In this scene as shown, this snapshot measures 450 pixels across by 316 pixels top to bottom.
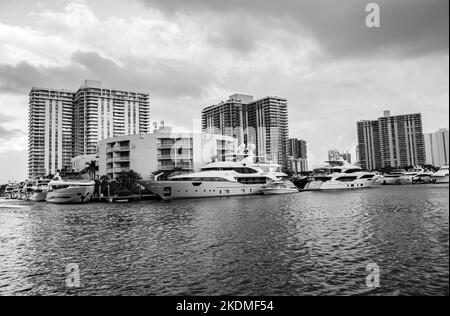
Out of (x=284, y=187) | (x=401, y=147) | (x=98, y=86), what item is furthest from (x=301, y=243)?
(x=98, y=86)

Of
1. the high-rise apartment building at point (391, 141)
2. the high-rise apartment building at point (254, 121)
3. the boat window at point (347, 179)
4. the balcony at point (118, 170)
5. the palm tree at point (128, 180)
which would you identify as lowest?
the boat window at point (347, 179)

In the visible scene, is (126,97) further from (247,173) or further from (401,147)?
(401,147)

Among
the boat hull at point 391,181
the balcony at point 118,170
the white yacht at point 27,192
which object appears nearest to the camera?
the balcony at point 118,170

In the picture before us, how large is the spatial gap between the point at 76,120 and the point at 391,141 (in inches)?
4947

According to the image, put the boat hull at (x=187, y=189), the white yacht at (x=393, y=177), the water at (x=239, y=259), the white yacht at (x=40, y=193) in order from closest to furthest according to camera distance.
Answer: the water at (x=239, y=259) → the boat hull at (x=187, y=189) → the white yacht at (x=40, y=193) → the white yacht at (x=393, y=177)

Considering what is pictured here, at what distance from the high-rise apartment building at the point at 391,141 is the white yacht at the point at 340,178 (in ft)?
14.9

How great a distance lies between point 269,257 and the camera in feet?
50.1

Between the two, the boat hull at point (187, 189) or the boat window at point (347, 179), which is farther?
the boat window at point (347, 179)

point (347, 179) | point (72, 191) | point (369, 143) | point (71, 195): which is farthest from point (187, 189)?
point (369, 143)

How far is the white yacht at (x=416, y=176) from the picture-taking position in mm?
97475

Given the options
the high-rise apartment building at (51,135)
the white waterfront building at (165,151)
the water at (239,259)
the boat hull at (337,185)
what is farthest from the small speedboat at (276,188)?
the high-rise apartment building at (51,135)

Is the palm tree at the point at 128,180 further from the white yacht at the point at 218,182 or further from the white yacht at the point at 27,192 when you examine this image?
the white yacht at the point at 27,192

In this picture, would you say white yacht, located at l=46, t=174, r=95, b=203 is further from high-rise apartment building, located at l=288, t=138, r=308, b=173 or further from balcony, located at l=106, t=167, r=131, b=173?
high-rise apartment building, located at l=288, t=138, r=308, b=173

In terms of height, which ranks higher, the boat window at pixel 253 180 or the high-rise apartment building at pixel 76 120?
the high-rise apartment building at pixel 76 120
